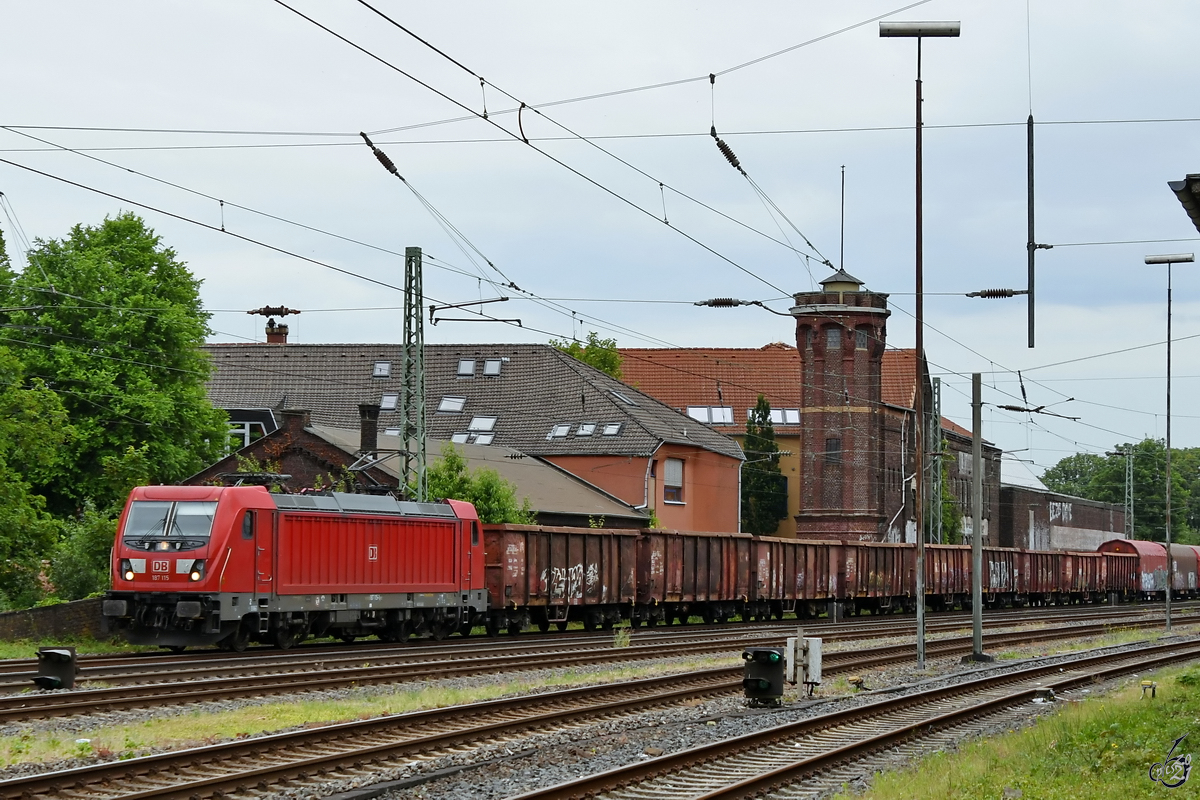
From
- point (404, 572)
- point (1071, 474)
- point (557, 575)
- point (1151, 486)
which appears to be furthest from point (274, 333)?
point (1071, 474)

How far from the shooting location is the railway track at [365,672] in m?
16.2

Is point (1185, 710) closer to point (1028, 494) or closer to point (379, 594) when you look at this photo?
point (379, 594)

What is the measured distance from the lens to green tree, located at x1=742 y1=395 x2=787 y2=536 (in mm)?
79750

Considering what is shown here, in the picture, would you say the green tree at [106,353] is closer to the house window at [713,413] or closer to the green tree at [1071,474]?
the house window at [713,413]

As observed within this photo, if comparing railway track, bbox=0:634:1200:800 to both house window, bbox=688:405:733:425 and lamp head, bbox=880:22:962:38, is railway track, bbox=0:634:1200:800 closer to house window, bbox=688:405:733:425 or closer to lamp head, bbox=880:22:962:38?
lamp head, bbox=880:22:962:38

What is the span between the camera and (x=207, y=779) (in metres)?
11.4

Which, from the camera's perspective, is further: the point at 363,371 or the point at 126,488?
the point at 363,371

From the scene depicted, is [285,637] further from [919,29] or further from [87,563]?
[919,29]

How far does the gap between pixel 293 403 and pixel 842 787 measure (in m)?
55.5

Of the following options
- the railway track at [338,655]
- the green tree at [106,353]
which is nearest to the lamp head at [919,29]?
the railway track at [338,655]

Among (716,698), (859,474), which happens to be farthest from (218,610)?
(859,474)

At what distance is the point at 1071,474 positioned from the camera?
193000 millimetres

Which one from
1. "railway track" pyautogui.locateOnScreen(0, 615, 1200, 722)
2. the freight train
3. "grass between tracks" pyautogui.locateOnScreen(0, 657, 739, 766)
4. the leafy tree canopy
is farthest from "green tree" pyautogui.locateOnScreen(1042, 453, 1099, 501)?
"grass between tracks" pyautogui.locateOnScreen(0, 657, 739, 766)

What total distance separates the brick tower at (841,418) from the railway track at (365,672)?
144 feet
